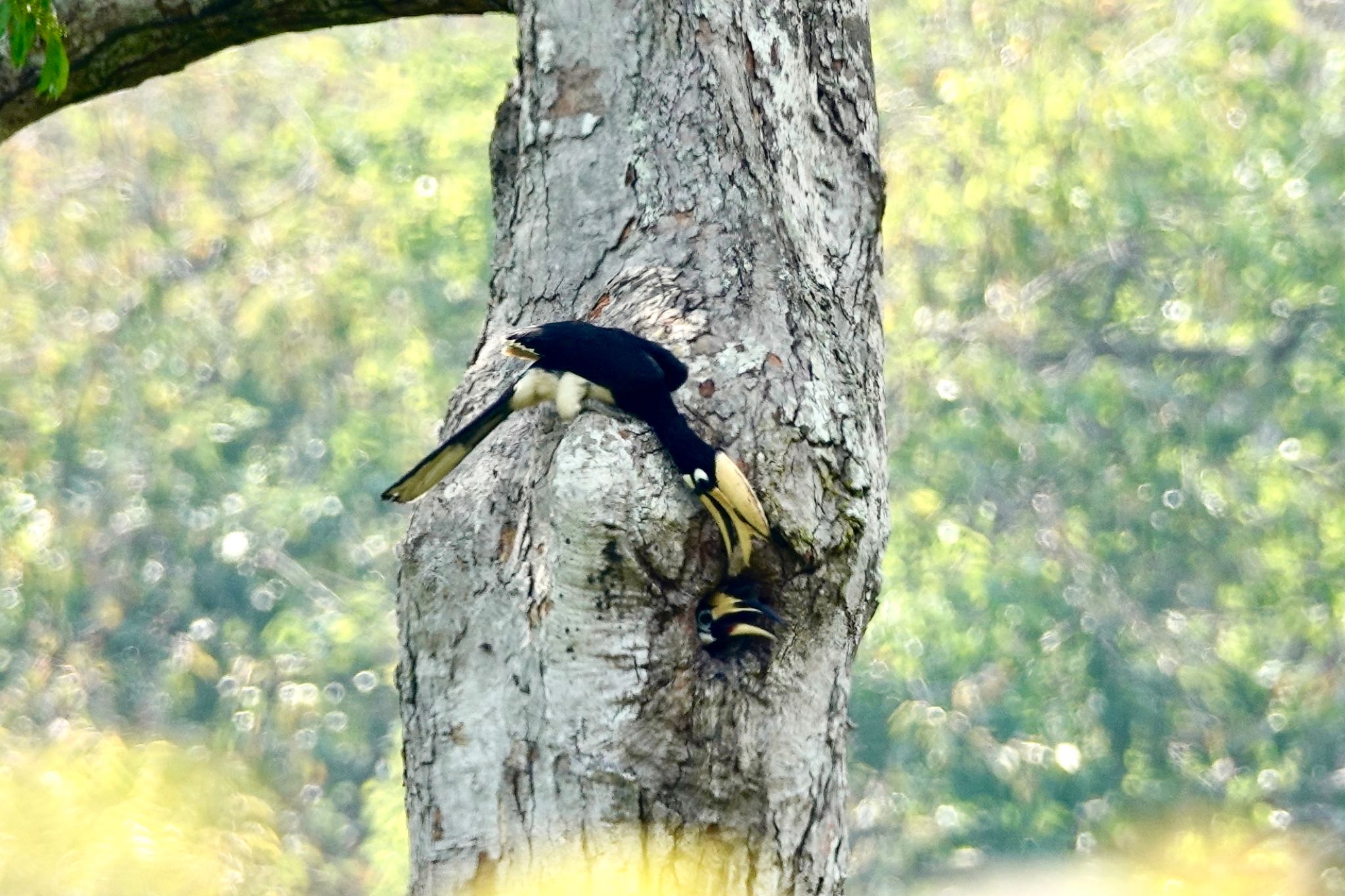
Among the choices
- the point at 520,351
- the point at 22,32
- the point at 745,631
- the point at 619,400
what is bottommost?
the point at 745,631

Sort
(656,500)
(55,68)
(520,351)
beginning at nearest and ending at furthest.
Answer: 1. (656,500)
2. (55,68)
3. (520,351)

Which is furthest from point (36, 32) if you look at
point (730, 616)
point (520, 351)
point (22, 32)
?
point (730, 616)

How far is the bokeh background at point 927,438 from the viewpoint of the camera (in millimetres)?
7273

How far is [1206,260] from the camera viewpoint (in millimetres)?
7484

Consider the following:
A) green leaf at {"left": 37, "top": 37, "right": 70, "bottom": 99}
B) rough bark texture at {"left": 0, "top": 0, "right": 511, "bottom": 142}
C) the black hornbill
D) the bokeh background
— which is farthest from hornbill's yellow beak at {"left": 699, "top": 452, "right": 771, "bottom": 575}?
the bokeh background

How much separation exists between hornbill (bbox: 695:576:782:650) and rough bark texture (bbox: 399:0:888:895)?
1.1 inches

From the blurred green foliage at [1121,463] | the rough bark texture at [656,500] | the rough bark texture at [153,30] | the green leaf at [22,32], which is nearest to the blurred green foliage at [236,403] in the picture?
the blurred green foliage at [1121,463]

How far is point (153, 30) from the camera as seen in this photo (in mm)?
2582

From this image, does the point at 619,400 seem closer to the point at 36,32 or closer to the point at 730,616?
the point at 730,616

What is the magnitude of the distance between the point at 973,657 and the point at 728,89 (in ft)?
17.4

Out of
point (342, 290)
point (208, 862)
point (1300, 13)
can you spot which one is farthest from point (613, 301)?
point (1300, 13)

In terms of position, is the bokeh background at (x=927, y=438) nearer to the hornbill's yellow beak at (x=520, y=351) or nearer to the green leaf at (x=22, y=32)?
the hornbill's yellow beak at (x=520, y=351)

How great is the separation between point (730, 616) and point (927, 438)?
610 cm

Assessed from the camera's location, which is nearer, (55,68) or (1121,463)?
(55,68)
